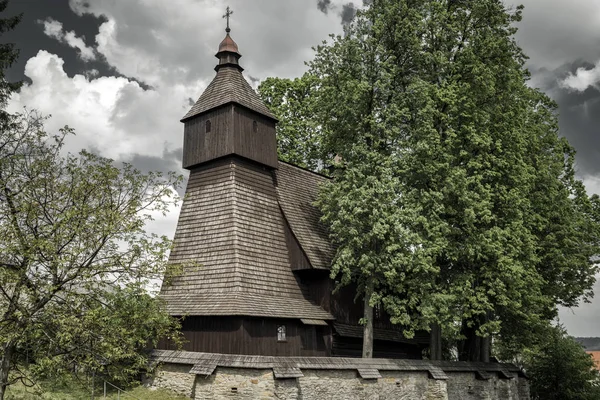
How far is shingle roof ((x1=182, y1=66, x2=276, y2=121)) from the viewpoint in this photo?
72.9ft

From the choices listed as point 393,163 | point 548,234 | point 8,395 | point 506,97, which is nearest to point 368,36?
point 393,163

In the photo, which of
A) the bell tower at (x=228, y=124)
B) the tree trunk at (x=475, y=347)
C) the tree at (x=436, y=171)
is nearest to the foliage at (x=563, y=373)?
the tree trunk at (x=475, y=347)

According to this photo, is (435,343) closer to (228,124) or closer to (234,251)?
(234,251)

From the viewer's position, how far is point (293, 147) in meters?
33.1

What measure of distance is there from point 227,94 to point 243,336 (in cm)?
1047

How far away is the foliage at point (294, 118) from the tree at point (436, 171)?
999cm

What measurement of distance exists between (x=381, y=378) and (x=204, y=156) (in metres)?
11.4

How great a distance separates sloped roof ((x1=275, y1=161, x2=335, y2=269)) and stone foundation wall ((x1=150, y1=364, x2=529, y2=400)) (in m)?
4.93

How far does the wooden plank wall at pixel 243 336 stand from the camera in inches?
679

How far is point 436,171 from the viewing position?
1955 cm

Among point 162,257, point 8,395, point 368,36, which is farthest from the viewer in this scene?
point 368,36

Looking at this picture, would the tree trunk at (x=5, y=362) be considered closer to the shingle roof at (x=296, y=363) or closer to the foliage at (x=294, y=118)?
the shingle roof at (x=296, y=363)

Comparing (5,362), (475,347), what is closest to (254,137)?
(5,362)

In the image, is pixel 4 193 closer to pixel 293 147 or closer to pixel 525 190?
pixel 525 190
